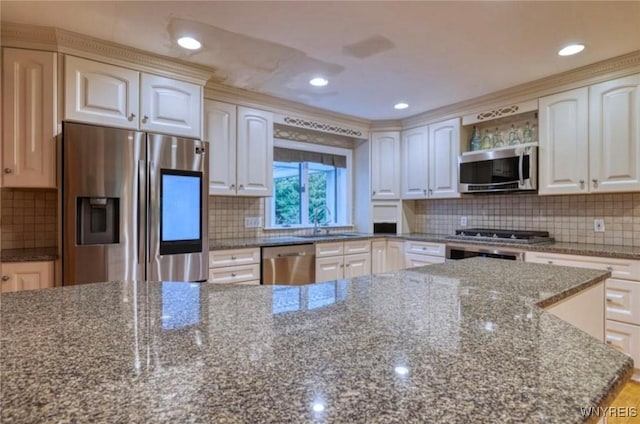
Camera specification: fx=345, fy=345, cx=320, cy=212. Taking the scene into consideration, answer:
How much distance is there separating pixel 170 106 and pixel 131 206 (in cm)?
83

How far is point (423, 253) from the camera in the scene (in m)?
3.68

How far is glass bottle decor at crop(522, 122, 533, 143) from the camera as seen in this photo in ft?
11.0

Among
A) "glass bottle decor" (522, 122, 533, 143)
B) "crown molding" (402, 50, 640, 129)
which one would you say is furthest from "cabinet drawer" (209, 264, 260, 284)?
"glass bottle decor" (522, 122, 533, 143)

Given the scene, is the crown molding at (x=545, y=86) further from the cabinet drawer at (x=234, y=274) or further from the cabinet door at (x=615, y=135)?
the cabinet drawer at (x=234, y=274)

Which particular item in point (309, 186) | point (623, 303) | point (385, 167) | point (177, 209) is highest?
point (385, 167)

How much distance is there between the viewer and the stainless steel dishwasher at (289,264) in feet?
10.3

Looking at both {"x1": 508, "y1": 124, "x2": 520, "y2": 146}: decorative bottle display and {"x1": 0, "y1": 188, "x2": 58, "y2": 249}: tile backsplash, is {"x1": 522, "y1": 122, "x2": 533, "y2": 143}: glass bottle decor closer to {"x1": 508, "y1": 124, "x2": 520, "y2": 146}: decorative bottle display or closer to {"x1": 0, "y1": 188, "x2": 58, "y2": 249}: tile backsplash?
{"x1": 508, "y1": 124, "x2": 520, "y2": 146}: decorative bottle display

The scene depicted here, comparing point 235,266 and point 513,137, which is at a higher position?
point 513,137

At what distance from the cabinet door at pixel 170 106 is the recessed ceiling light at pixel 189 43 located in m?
0.35

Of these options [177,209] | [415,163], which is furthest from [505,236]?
[177,209]

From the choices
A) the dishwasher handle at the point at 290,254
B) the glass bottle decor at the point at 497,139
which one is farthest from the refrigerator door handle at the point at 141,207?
the glass bottle decor at the point at 497,139

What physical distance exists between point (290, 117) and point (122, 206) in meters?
1.98

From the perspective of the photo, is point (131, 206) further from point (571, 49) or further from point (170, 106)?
point (571, 49)

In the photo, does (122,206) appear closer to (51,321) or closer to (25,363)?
(51,321)
